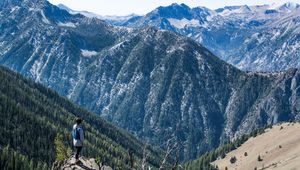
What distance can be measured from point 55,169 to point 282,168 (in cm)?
18388

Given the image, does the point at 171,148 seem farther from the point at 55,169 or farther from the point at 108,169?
the point at 108,169

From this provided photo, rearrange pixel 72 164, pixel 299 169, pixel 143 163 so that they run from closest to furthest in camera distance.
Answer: pixel 143 163 → pixel 72 164 → pixel 299 169

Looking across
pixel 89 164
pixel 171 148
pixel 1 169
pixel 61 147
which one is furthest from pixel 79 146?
pixel 1 169

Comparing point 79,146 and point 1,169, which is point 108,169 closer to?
point 79,146

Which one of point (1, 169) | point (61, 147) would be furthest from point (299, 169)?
point (61, 147)

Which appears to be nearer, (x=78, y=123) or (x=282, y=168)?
(x=78, y=123)

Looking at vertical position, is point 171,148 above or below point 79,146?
below

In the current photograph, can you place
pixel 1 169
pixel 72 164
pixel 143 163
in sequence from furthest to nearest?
pixel 1 169 < pixel 72 164 < pixel 143 163

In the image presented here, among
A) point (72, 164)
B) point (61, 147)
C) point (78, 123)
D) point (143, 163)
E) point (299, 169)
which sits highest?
point (299, 169)

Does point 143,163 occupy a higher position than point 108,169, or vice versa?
A: point 108,169

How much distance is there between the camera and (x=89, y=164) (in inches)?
1442

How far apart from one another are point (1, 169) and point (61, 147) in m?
180

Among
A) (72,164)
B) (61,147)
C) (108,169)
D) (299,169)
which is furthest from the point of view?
(299,169)

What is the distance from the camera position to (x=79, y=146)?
36.7 m
